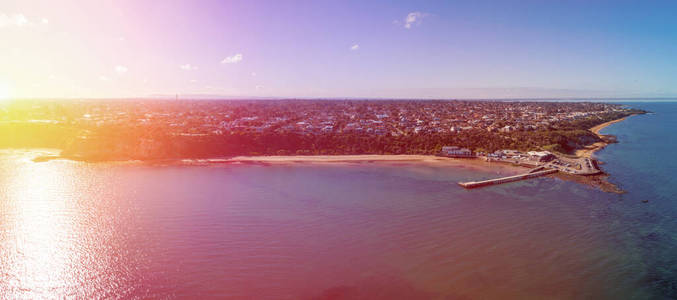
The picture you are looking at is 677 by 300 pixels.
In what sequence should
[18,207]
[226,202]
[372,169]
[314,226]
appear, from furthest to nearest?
[372,169]
[226,202]
[18,207]
[314,226]

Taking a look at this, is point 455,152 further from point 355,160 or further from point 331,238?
point 331,238

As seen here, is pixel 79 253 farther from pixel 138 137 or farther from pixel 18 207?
pixel 138 137

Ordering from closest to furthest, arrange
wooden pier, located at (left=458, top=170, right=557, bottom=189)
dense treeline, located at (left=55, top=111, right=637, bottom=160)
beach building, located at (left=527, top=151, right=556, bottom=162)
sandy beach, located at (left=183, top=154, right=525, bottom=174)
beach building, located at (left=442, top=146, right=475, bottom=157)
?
wooden pier, located at (left=458, top=170, right=557, bottom=189), beach building, located at (left=527, top=151, right=556, bottom=162), sandy beach, located at (left=183, top=154, right=525, bottom=174), dense treeline, located at (left=55, top=111, right=637, bottom=160), beach building, located at (left=442, top=146, right=475, bottom=157)

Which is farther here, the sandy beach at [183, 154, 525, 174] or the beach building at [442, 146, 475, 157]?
the beach building at [442, 146, 475, 157]

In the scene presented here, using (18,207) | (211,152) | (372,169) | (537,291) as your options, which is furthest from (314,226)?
(211,152)

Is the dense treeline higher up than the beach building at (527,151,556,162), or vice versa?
the dense treeline

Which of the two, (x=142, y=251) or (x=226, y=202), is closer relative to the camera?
(x=142, y=251)

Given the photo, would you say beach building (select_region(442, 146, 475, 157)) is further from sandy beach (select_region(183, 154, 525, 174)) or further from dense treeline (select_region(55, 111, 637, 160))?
dense treeline (select_region(55, 111, 637, 160))

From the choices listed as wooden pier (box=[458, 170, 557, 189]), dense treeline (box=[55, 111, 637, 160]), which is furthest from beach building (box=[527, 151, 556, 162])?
dense treeline (box=[55, 111, 637, 160])
